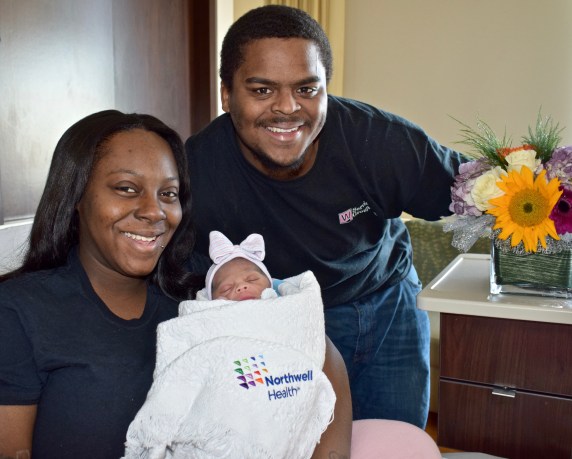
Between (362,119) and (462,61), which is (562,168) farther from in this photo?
(462,61)

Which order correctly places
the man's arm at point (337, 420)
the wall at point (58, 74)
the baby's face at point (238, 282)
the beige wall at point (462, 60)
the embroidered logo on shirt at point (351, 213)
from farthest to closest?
the beige wall at point (462, 60) → the wall at point (58, 74) → the embroidered logo on shirt at point (351, 213) → the baby's face at point (238, 282) → the man's arm at point (337, 420)

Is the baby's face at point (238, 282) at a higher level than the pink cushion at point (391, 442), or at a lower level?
higher

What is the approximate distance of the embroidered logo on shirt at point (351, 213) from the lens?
1.85m

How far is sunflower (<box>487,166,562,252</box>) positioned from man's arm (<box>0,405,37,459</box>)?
3.82ft

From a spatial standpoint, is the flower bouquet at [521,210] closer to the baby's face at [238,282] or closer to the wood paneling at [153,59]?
the baby's face at [238,282]

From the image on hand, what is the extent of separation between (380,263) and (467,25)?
2.83m

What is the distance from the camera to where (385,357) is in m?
2.03

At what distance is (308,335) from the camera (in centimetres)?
139

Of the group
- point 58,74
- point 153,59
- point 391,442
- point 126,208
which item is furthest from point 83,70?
point 391,442

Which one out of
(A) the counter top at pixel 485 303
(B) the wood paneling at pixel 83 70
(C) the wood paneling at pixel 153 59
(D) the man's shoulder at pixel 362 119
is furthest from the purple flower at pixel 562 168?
(C) the wood paneling at pixel 153 59

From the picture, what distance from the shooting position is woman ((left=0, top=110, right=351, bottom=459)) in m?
1.24

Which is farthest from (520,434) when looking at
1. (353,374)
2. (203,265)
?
(203,265)

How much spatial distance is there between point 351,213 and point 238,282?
0.51 metres

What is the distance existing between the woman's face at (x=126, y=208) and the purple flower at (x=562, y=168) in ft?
3.07
